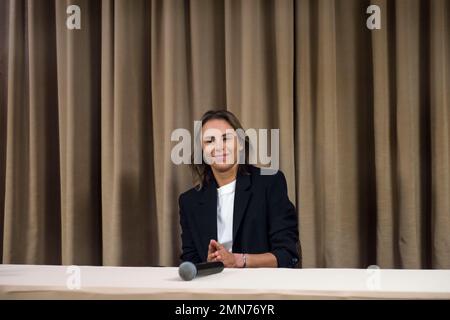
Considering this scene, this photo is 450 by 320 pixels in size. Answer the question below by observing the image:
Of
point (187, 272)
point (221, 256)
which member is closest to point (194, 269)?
point (187, 272)

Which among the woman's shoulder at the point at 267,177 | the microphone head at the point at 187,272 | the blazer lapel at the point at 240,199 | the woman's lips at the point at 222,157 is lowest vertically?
the microphone head at the point at 187,272

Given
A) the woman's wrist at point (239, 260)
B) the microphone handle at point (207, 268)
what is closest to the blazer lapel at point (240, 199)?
the woman's wrist at point (239, 260)

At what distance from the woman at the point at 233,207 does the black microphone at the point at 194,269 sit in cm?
62

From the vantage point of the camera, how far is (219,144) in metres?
1.92

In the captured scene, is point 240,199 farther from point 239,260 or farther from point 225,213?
point 239,260

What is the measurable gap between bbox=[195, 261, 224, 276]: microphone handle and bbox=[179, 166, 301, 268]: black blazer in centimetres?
65

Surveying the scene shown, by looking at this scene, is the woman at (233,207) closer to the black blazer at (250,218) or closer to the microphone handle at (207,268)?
the black blazer at (250,218)

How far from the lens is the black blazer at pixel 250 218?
1820 millimetres

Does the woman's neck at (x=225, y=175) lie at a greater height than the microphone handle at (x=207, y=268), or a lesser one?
greater

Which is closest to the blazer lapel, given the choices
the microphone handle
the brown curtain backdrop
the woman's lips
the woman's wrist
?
the woman's lips

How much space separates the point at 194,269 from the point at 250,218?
783mm

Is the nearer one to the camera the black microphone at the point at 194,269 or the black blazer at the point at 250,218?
the black microphone at the point at 194,269

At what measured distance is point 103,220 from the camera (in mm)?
2379
